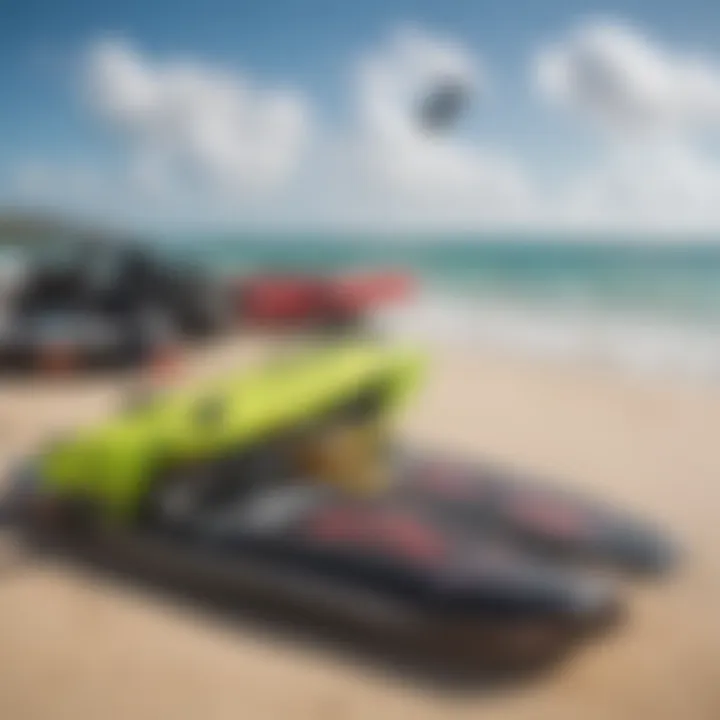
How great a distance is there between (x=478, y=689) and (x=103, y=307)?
0.66 meters

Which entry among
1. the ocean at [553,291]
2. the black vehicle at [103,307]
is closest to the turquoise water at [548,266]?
the ocean at [553,291]

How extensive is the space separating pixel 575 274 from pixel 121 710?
62 cm

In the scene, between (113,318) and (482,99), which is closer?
(482,99)

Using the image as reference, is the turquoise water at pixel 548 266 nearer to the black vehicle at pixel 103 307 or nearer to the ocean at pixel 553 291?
the ocean at pixel 553 291

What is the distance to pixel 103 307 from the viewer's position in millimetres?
1172

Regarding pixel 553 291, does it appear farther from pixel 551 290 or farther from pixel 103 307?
pixel 103 307

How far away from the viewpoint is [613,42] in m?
0.89

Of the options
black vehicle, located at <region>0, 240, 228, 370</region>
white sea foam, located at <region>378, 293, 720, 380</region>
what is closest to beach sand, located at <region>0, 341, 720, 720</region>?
white sea foam, located at <region>378, 293, 720, 380</region>

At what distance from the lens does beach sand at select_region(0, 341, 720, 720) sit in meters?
0.81

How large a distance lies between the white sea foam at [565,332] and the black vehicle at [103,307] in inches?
10.1

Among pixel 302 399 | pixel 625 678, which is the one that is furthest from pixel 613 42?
pixel 625 678

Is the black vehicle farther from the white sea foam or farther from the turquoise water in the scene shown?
the white sea foam

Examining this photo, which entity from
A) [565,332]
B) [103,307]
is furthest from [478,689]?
[103,307]

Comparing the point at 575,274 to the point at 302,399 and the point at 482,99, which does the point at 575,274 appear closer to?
the point at 482,99
